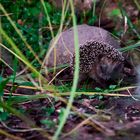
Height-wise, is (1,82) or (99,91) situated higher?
(1,82)

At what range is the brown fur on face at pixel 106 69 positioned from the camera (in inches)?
149

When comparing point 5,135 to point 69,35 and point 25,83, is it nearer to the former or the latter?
point 25,83

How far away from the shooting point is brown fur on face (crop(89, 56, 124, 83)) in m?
3.79

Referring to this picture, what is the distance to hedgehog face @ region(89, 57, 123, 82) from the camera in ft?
12.4

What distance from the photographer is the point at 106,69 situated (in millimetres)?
3809

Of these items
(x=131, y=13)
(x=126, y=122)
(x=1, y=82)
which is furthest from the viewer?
(x=131, y=13)

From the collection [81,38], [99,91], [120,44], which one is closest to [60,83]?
[99,91]

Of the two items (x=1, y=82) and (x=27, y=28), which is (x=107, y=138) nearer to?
(x=1, y=82)

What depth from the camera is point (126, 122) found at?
272 centimetres

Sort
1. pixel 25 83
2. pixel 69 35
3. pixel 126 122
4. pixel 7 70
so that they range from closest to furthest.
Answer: pixel 126 122
pixel 25 83
pixel 7 70
pixel 69 35

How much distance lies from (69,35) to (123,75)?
2.71 ft

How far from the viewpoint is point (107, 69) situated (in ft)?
12.5

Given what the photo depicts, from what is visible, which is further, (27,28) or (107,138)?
(27,28)

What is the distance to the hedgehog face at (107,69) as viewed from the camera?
12.4 ft
